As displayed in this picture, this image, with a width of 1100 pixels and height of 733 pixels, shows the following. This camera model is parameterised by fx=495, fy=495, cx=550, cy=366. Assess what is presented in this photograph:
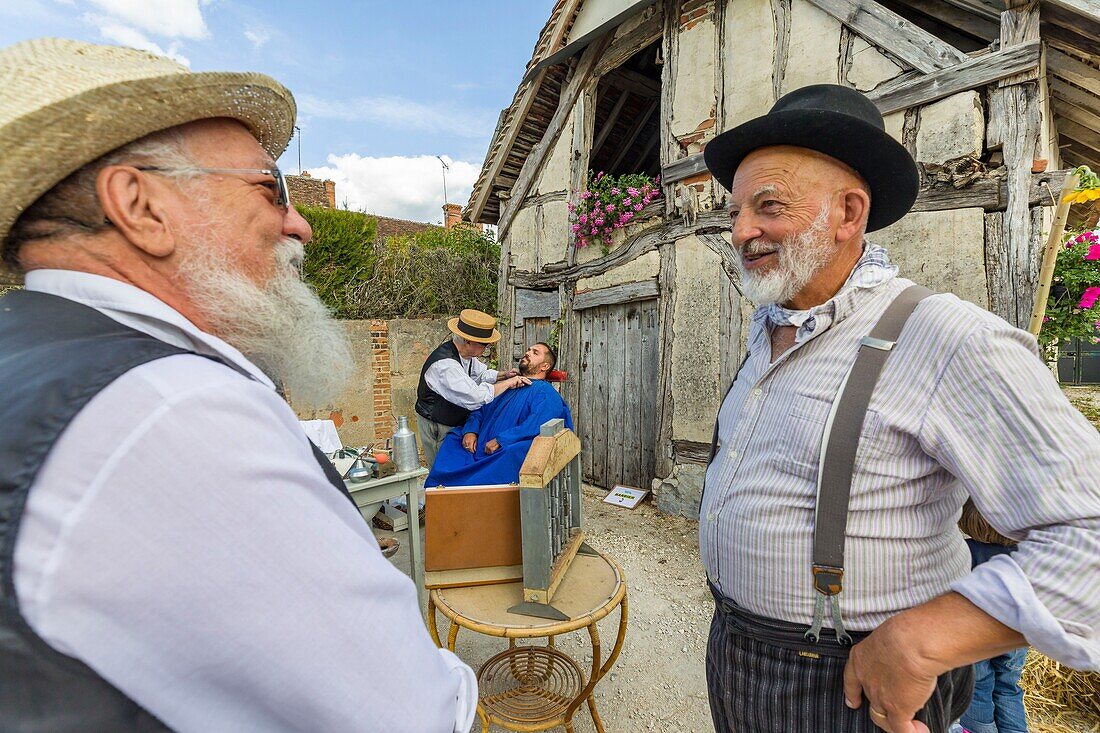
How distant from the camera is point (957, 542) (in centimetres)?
131

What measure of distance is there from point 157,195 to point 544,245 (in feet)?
20.2

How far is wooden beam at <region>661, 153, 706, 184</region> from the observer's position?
4.89 m

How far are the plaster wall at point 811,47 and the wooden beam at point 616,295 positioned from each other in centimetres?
219

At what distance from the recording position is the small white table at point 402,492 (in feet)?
10.4

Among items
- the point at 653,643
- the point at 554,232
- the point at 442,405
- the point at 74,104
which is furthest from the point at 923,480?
the point at 554,232

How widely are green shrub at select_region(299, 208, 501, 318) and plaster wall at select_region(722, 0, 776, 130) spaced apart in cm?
519

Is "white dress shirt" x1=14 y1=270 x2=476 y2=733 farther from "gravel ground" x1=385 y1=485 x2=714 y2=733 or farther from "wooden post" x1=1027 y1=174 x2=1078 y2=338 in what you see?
"wooden post" x1=1027 y1=174 x2=1078 y2=338

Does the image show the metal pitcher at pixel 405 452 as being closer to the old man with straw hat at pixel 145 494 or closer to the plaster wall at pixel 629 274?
the old man with straw hat at pixel 145 494

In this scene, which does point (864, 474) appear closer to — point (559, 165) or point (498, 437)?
point (498, 437)

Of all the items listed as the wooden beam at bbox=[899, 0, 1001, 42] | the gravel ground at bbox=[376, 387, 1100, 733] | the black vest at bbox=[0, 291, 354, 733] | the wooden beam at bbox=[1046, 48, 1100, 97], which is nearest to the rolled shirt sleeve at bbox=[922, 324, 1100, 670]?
the black vest at bbox=[0, 291, 354, 733]

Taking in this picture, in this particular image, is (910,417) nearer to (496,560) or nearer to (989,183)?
(496,560)

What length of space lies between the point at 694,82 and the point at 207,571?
5.69 meters

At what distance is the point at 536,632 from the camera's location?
1833 millimetres

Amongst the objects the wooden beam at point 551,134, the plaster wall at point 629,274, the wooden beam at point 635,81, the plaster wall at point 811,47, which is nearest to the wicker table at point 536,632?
the plaster wall at point 629,274
